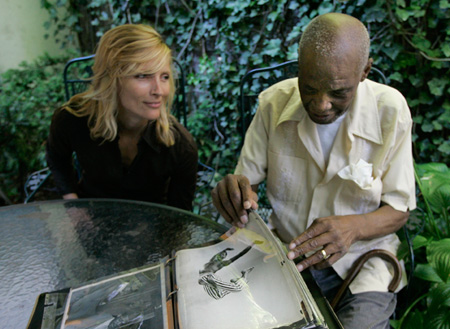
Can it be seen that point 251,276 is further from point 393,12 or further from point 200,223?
point 393,12

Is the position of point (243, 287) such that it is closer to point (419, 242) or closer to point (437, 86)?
point (419, 242)

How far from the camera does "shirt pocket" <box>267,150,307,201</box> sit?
4.66 ft

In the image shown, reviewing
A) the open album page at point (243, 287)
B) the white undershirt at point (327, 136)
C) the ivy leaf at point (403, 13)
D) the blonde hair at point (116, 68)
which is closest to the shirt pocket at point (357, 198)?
the white undershirt at point (327, 136)

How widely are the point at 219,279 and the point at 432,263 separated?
926 millimetres

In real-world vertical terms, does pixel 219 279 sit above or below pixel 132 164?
above

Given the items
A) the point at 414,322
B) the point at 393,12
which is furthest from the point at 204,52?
the point at 414,322

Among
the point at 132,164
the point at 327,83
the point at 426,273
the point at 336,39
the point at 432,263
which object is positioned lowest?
the point at 426,273

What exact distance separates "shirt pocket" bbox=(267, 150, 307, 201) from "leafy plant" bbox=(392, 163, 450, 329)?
1.70ft

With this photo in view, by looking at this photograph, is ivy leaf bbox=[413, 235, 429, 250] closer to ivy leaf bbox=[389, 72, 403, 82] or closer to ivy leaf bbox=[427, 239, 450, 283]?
ivy leaf bbox=[427, 239, 450, 283]

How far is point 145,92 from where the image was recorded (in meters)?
1.73

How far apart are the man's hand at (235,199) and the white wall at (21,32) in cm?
413

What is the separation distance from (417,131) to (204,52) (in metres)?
2.15

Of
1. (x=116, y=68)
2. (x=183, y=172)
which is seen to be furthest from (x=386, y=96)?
(x=116, y=68)

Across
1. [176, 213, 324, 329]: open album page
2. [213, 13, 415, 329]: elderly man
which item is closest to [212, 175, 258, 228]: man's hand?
[213, 13, 415, 329]: elderly man
